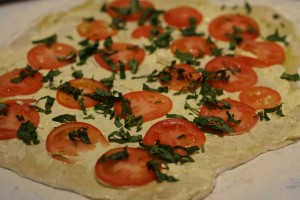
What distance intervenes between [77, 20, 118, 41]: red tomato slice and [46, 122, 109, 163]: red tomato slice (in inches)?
47.3

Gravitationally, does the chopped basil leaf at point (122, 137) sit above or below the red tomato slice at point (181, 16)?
below

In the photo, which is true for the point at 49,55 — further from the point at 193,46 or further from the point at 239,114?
the point at 239,114

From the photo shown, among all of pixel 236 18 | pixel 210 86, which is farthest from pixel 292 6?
pixel 210 86

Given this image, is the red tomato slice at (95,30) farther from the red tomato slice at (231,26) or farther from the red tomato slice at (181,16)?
the red tomato slice at (231,26)

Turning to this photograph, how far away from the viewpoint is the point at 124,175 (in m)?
2.38

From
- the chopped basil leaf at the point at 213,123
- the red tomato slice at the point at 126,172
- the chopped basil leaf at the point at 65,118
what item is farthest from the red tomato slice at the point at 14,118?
the chopped basil leaf at the point at 213,123

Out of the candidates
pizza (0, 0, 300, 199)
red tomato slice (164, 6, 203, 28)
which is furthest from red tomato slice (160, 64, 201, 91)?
red tomato slice (164, 6, 203, 28)

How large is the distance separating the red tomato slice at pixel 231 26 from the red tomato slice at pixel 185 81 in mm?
649

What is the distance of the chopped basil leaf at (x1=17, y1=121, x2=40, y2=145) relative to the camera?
2709 millimetres

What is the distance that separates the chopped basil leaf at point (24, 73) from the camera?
3145mm

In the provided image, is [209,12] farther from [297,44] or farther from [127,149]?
[127,149]

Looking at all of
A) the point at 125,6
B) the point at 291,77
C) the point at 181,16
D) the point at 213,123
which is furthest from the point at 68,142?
the point at 125,6

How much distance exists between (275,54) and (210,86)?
684mm

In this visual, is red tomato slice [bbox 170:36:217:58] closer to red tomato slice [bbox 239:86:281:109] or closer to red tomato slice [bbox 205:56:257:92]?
red tomato slice [bbox 205:56:257:92]
